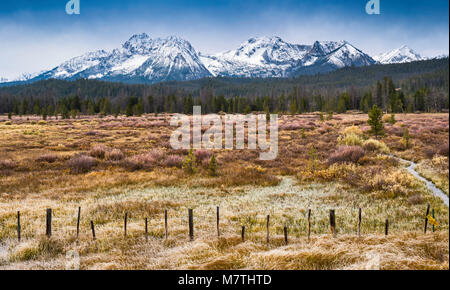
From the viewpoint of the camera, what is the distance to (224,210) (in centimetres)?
1008

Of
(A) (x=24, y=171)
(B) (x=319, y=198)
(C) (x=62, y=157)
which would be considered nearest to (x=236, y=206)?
(B) (x=319, y=198)

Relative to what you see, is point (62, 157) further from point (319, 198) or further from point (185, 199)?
point (319, 198)

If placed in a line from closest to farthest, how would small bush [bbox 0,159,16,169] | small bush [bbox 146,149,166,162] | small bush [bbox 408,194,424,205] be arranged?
small bush [bbox 408,194,424,205] < small bush [bbox 0,159,16,169] < small bush [bbox 146,149,166,162]

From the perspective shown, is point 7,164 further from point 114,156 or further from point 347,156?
point 347,156

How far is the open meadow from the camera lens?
18.5ft

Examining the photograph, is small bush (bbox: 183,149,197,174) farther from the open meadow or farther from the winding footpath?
the winding footpath

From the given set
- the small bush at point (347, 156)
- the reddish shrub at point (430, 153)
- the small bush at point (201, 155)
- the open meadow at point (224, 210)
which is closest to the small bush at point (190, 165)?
the open meadow at point (224, 210)

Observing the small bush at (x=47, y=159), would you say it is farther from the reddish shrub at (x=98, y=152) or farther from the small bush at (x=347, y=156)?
the small bush at (x=347, y=156)

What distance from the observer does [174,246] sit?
21.9ft

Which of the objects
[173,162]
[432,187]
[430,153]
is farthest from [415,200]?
[173,162]

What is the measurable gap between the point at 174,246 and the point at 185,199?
5.14 meters

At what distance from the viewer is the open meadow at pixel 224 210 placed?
562 cm

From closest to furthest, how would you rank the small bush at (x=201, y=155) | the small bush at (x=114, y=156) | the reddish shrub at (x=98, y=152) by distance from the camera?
the small bush at (x=201, y=155)
the small bush at (x=114, y=156)
the reddish shrub at (x=98, y=152)

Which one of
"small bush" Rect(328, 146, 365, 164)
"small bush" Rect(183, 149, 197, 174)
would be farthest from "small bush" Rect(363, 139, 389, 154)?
"small bush" Rect(183, 149, 197, 174)
